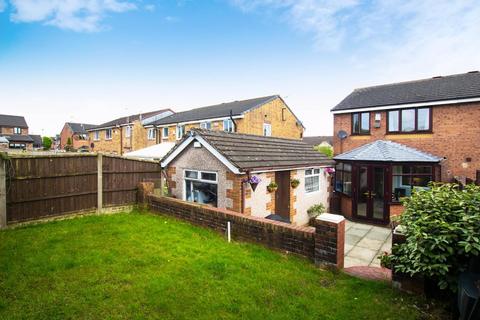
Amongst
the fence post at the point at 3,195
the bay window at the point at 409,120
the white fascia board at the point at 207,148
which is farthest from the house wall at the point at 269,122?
the fence post at the point at 3,195

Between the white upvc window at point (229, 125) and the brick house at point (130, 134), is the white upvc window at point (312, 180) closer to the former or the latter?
the white upvc window at point (229, 125)

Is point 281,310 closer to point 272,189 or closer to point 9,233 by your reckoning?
point 272,189

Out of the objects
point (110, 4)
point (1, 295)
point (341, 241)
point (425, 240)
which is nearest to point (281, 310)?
point (341, 241)

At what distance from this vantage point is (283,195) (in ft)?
33.2

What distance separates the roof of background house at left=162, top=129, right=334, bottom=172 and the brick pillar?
3.35m

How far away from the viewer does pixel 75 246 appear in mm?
6148

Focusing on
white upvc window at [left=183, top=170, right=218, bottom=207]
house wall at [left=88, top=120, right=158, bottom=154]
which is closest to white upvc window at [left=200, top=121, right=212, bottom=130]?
house wall at [left=88, top=120, right=158, bottom=154]

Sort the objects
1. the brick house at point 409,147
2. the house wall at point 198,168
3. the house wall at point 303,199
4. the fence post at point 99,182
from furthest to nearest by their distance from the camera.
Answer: the brick house at point 409,147
the house wall at point 303,199
the fence post at point 99,182
the house wall at point 198,168

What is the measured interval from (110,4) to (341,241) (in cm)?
1306

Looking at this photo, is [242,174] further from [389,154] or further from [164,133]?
[164,133]

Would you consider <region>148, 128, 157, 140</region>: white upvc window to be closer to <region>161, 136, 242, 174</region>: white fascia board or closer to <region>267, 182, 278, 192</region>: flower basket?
<region>161, 136, 242, 174</region>: white fascia board

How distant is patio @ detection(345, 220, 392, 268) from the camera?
7.15m

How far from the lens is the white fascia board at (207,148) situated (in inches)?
316

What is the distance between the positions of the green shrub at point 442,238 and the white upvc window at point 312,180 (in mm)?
7095
